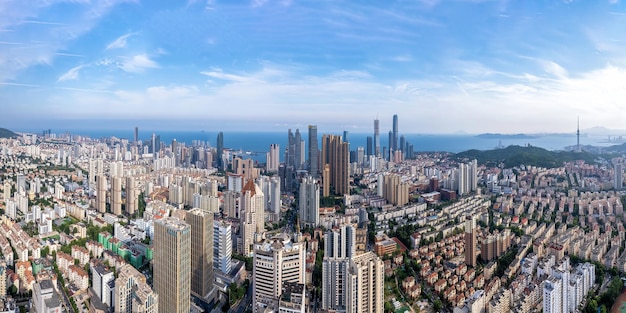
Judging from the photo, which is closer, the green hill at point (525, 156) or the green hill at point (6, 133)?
the green hill at point (6, 133)

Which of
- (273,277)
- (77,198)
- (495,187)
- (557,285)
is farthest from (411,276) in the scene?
(77,198)

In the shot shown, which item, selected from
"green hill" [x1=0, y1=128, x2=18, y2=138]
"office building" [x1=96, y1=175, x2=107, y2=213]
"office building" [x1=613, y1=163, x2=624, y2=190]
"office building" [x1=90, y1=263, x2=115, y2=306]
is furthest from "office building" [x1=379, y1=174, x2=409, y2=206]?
"green hill" [x1=0, y1=128, x2=18, y2=138]

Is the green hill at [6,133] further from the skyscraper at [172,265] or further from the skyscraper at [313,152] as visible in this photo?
the skyscraper at [313,152]

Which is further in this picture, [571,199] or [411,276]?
[571,199]

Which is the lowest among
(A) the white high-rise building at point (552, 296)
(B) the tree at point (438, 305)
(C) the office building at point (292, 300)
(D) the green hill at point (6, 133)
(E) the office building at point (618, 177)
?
(B) the tree at point (438, 305)

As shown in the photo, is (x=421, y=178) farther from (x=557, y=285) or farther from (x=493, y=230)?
(x=557, y=285)

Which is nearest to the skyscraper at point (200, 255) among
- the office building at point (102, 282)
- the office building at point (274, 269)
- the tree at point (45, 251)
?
the office building at point (274, 269)
